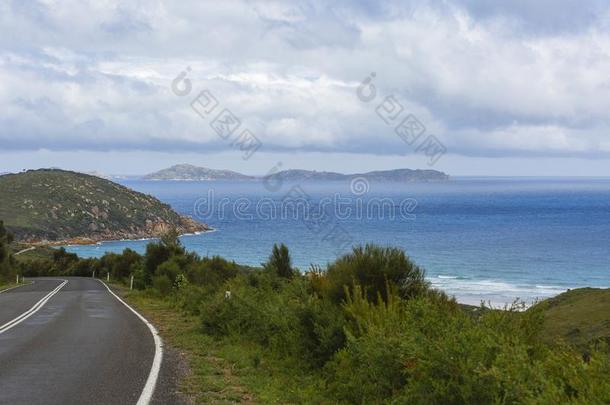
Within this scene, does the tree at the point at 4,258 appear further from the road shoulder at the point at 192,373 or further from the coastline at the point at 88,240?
the coastline at the point at 88,240

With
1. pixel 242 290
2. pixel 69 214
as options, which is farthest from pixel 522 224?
pixel 242 290

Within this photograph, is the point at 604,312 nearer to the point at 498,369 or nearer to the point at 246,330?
the point at 246,330

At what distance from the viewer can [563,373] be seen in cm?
689

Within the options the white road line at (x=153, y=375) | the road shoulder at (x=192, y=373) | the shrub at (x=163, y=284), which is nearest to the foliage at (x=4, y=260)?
the shrub at (x=163, y=284)

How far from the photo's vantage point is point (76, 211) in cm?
16200

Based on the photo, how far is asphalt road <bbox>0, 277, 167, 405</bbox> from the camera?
884cm

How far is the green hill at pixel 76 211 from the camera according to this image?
480 feet

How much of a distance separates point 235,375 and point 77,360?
2895 millimetres

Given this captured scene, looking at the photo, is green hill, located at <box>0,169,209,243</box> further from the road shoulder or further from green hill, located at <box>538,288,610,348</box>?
the road shoulder

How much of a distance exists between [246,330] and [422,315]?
6.76 metres

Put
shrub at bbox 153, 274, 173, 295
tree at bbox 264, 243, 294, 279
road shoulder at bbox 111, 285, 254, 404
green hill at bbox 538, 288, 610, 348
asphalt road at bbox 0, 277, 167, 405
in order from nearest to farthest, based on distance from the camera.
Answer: asphalt road at bbox 0, 277, 167, 405, road shoulder at bbox 111, 285, 254, 404, tree at bbox 264, 243, 294, 279, green hill at bbox 538, 288, 610, 348, shrub at bbox 153, 274, 173, 295

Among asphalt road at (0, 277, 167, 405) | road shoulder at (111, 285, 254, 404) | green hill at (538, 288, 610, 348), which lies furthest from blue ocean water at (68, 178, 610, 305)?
road shoulder at (111, 285, 254, 404)

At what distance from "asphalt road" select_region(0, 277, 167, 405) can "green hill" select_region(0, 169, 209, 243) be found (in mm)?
124942

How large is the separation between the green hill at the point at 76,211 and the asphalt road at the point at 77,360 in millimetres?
124942
